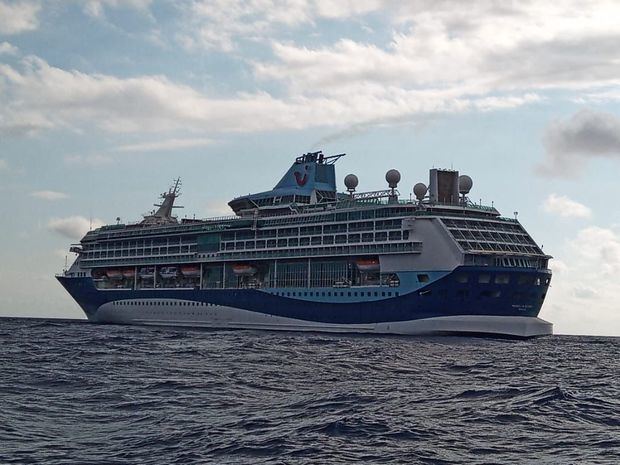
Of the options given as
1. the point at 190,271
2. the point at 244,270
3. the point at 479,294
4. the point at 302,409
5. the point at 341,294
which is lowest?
the point at 302,409

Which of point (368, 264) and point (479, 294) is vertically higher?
point (368, 264)

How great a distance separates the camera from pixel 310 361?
4253 centimetres

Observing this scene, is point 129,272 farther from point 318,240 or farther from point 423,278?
point 423,278

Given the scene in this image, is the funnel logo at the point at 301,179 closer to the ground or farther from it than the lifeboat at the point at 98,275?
farther from it

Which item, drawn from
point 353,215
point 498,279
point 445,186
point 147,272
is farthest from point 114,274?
point 498,279

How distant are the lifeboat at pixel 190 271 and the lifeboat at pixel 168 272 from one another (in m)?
1.68

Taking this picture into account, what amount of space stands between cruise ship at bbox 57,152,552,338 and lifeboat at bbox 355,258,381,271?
4.2 inches

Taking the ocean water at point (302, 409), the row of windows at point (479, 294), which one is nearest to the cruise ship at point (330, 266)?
the row of windows at point (479, 294)

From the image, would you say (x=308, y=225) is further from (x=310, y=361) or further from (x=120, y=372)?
(x=120, y=372)

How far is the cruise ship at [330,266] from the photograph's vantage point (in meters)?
67.9

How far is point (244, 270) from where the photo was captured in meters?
88.3

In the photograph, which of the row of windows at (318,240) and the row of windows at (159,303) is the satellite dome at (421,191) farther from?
the row of windows at (159,303)

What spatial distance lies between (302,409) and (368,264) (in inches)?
1907

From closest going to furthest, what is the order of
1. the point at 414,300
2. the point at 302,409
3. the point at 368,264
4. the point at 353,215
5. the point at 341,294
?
the point at 302,409
the point at 414,300
the point at 368,264
the point at 341,294
the point at 353,215
